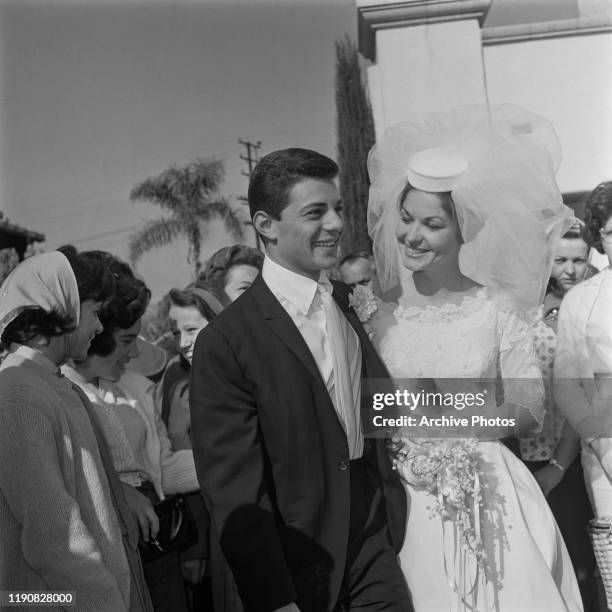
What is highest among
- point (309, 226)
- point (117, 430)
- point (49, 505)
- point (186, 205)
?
point (186, 205)

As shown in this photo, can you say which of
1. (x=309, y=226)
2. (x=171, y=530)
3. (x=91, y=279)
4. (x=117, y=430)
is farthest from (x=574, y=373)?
(x=91, y=279)

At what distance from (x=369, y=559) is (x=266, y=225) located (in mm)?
975

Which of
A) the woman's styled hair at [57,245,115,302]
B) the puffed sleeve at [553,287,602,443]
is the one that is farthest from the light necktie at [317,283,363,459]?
the puffed sleeve at [553,287,602,443]

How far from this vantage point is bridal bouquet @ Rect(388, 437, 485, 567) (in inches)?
99.3

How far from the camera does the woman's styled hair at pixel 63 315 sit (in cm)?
230

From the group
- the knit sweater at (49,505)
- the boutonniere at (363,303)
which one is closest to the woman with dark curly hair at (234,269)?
the boutonniere at (363,303)

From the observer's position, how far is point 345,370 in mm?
2471

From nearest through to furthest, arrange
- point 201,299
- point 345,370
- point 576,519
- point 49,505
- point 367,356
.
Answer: point 49,505 < point 345,370 < point 367,356 < point 576,519 < point 201,299

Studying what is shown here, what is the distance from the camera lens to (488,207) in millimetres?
2797

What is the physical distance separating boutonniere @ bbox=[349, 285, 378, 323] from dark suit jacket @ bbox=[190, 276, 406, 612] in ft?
1.23

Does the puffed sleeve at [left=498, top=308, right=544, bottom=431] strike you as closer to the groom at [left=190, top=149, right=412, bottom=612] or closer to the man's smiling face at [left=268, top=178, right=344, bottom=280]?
the groom at [left=190, top=149, right=412, bottom=612]

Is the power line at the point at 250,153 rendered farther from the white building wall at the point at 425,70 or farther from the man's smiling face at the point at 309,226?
the man's smiling face at the point at 309,226

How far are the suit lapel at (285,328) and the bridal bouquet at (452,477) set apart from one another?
1.26 ft

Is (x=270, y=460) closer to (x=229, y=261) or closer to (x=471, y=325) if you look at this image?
(x=471, y=325)
